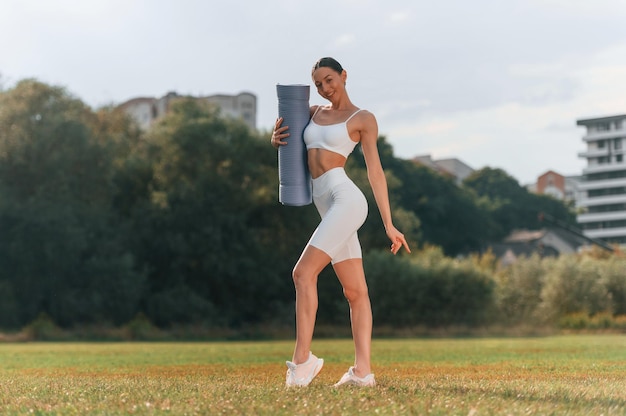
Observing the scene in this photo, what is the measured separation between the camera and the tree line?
4850 centimetres

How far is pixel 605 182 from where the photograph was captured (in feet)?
578

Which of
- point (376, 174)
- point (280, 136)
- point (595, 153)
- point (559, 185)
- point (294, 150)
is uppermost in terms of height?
point (595, 153)

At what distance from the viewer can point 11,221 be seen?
1911 inches

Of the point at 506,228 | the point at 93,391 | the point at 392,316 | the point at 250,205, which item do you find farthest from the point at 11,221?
the point at 506,228

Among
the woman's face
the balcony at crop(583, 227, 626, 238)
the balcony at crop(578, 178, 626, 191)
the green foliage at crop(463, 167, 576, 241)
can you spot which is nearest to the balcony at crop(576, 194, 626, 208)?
the balcony at crop(578, 178, 626, 191)

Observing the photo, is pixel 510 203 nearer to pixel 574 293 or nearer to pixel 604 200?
pixel 604 200

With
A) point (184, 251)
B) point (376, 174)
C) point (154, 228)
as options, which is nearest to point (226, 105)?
point (154, 228)

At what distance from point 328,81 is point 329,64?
6.4 inches

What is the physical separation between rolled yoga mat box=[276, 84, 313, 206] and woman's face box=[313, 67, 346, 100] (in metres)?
0.20

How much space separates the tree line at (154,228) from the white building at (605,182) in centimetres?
12251

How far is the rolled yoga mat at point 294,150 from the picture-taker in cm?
897

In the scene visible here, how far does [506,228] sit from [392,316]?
73.6 meters

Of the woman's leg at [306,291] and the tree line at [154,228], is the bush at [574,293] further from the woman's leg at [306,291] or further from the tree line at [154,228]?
the woman's leg at [306,291]

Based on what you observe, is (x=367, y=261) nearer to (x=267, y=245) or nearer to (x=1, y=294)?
(x=267, y=245)
